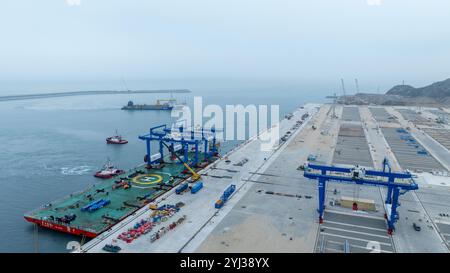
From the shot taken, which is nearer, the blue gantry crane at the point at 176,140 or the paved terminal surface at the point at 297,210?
the paved terminal surface at the point at 297,210

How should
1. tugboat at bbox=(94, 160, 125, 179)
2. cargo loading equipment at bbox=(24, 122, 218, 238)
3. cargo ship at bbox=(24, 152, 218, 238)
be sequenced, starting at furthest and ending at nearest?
1. tugboat at bbox=(94, 160, 125, 179)
2. cargo loading equipment at bbox=(24, 122, 218, 238)
3. cargo ship at bbox=(24, 152, 218, 238)

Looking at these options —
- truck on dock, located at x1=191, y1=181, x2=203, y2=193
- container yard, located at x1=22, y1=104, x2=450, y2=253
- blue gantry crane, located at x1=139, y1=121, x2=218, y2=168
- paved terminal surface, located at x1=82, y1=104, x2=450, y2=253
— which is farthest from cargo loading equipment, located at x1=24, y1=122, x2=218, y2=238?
truck on dock, located at x1=191, y1=181, x2=203, y2=193

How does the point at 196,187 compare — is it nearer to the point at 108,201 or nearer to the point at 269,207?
the point at 269,207

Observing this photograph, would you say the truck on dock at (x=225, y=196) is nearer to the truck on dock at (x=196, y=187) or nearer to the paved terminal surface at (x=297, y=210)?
the paved terminal surface at (x=297, y=210)

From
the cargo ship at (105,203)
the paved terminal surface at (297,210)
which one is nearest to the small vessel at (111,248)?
the paved terminal surface at (297,210)

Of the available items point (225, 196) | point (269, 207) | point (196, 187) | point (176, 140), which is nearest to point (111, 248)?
point (225, 196)

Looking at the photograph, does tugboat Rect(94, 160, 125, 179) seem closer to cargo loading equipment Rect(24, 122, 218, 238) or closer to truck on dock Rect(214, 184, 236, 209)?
cargo loading equipment Rect(24, 122, 218, 238)

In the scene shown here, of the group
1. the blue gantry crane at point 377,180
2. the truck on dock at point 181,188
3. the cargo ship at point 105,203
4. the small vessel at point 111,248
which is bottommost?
the small vessel at point 111,248
